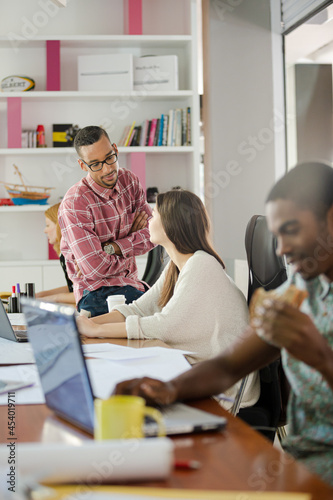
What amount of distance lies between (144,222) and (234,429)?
201cm

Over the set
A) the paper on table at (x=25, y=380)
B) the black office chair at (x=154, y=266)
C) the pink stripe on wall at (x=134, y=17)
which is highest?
the pink stripe on wall at (x=134, y=17)

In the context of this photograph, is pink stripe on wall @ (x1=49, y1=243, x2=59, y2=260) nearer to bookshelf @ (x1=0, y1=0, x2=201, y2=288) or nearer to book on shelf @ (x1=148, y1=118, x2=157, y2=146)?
bookshelf @ (x1=0, y1=0, x2=201, y2=288)

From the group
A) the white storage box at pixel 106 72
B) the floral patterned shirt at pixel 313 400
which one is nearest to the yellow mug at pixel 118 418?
the floral patterned shirt at pixel 313 400

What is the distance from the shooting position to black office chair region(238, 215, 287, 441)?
1802 mm

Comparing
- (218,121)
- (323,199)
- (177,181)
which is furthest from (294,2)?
(323,199)

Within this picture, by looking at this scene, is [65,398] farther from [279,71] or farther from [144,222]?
[279,71]

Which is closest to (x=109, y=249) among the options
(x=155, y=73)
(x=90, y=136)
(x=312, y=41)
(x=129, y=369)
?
(x=90, y=136)

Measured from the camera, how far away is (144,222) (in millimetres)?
2973

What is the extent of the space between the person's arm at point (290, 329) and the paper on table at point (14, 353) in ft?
2.96

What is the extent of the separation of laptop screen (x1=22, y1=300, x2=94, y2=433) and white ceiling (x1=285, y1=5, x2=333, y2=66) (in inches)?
143

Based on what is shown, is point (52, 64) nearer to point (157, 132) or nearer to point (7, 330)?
point (157, 132)

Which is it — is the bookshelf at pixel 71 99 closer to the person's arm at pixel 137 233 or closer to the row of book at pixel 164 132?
the row of book at pixel 164 132

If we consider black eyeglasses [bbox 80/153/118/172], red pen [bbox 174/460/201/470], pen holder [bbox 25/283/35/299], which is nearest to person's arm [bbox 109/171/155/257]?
black eyeglasses [bbox 80/153/118/172]

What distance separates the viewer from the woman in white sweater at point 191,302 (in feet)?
6.25
